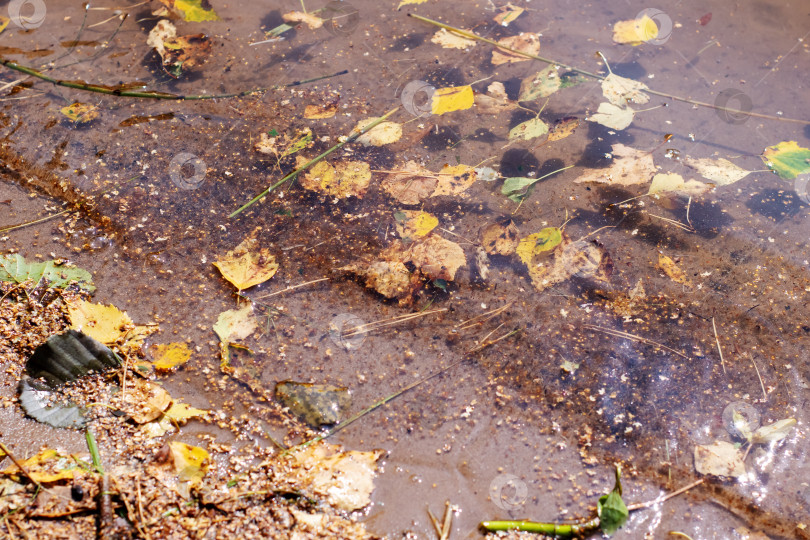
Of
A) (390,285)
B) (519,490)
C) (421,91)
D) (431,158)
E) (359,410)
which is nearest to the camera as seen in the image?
(519,490)

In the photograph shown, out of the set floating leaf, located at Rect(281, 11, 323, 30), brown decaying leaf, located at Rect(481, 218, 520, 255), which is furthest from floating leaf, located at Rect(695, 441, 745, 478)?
floating leaf, located at Rect(281, 11, 323, 30)

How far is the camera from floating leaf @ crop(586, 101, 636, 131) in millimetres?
2385

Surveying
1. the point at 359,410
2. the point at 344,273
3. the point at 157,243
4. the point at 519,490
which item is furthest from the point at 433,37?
the point at 519,490

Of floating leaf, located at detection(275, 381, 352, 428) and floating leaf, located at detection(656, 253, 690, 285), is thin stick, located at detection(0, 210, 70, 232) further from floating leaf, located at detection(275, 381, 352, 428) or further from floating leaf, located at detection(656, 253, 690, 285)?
floating leaf, located at detection(656, 253, 690, 285)

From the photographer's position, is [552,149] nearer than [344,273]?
No

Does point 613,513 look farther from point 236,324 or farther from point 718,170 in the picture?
point 718,170

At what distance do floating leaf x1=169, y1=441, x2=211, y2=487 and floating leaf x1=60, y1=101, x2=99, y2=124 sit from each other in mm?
1591

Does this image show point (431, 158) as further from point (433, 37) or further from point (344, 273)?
point (433, 37)

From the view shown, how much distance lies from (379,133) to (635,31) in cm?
153

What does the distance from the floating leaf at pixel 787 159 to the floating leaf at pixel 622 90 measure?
591mm

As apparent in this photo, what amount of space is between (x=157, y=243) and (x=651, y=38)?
2594mm

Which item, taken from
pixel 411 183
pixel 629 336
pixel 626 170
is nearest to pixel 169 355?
pixel 411 183

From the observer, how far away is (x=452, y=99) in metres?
2.43

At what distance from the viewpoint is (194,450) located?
1541mm
